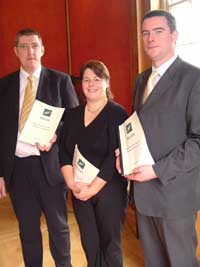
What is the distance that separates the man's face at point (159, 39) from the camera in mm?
1457

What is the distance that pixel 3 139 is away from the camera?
2.11 meters

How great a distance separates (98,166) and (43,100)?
565mm

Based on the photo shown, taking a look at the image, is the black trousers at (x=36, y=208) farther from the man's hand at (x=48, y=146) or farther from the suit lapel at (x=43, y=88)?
the suit lapel at (x=43, y=88)

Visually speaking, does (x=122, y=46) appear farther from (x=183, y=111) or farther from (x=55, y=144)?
(x=183, y=111)

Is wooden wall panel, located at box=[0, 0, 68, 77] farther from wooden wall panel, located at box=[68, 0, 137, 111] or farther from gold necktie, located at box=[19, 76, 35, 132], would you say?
gold necktie, located at box=[19, 76, 35, 132]

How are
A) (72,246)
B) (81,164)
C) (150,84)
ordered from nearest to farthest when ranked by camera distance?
Answer: (150,84) < (81,164) < (72,246)

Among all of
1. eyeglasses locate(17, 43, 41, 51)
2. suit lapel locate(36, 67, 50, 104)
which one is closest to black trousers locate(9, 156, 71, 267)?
suit lapel locate(36, 67, 50, 104)

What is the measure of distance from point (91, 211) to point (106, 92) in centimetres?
68

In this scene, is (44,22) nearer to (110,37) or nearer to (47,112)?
(110,37)

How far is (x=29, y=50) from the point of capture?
2.03 m

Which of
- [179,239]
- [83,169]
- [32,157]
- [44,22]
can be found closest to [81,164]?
[83,169]

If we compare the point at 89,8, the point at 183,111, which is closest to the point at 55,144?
the point at 183,111

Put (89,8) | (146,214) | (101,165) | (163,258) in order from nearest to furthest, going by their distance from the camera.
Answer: (146,214) < (163,258) < (101,165) < (89,8)

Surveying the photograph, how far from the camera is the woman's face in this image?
187cm
